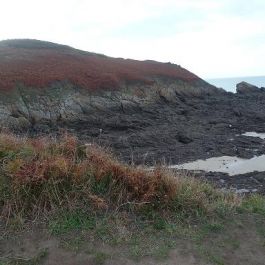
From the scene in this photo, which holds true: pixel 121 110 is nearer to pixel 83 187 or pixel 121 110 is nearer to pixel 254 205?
pixel 254 205

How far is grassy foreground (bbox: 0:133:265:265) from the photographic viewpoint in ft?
20.7

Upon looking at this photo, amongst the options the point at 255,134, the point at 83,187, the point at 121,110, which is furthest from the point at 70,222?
the point at 121,110

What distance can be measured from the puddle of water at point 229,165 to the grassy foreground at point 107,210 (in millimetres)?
8535

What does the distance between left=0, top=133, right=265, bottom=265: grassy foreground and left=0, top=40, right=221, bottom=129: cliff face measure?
1589cm

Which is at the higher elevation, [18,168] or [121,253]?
[18,168]

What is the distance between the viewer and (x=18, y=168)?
687 cm

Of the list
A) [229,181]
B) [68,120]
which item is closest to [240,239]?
[229,181]

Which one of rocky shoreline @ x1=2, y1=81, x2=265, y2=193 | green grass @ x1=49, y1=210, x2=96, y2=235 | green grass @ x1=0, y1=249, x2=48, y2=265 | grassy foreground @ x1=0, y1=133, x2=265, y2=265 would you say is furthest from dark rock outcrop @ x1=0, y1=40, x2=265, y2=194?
green grass @ x1=0, y1=249, x2=48, y2=265

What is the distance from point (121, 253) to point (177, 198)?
1494 millimetres

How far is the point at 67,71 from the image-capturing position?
32125mm

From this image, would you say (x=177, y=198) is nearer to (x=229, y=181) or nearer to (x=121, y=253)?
(x=121, y=253)

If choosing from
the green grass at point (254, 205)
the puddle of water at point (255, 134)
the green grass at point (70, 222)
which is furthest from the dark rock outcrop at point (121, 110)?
the green grass at point (70, 222)

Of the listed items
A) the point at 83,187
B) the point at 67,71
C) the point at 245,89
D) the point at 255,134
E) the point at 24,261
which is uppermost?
the point at 67,71

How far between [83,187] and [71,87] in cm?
2305
